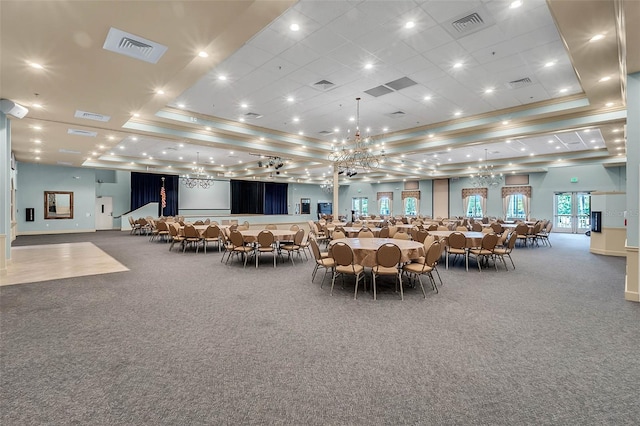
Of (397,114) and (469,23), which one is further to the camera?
(397,114)

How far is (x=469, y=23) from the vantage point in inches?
174

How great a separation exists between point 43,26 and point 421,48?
16.8ft

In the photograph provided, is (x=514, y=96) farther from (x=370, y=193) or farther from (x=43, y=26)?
(x=370, y=193)

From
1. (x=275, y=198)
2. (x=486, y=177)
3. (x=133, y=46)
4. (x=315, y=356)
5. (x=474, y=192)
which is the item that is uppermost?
(x=133, y=46)

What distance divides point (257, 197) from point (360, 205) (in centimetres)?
947

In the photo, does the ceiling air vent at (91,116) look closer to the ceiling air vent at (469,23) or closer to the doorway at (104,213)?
A: the ceiling air vent at (469,23)

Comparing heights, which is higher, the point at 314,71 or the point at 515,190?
the point at 314,71

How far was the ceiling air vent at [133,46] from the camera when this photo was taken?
3.87 m

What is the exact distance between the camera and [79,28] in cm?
365

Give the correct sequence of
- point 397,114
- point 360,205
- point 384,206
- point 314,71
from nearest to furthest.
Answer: point 314,71 < point 397,114 < point 384,206 < point 360,205

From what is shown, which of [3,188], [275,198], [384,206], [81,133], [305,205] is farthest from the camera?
[305,205]

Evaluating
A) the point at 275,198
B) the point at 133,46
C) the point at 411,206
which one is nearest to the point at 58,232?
the point at 275,198

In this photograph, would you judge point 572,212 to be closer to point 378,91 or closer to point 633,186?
point 633,186

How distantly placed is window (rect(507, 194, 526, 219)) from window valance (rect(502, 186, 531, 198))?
27cm
